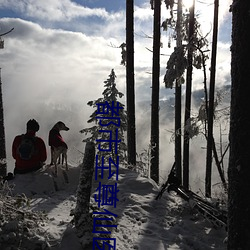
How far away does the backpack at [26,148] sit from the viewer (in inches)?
367

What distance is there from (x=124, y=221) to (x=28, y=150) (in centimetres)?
398

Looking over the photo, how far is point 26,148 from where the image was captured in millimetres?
9328

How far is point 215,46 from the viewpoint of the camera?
14852mm

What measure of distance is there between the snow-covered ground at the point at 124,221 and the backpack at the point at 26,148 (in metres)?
0.61

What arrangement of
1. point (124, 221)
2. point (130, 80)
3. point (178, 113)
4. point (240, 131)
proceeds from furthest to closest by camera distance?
point (178, 113)
point (130, 80)
point (124, 221)
point (240, 131)

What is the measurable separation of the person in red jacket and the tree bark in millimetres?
4005

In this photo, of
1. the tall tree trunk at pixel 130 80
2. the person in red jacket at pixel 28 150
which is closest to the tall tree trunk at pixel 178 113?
the tall tree trunk at pixel 130 80

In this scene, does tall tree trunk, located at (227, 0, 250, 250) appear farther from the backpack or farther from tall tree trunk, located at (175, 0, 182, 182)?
tall tree trunk, located at (175, 0, 182, 182)

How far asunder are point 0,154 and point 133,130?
6.06 meters

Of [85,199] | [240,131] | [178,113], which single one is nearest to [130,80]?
[178,113]

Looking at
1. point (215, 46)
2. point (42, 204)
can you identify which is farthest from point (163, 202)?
point (215, 46)

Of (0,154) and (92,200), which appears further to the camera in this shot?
(0,154)

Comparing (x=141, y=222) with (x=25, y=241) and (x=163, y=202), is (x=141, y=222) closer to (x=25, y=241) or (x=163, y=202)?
(x=163, y=202)

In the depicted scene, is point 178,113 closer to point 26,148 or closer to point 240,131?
point 26,148
